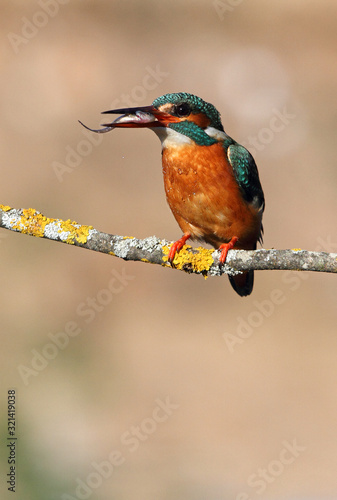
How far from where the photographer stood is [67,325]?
6.36 meters

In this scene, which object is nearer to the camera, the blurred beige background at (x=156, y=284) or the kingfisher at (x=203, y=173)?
the kingfisher at (x=203, y=173)

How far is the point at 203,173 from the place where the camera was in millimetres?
3084

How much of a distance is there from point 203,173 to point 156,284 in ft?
12.4

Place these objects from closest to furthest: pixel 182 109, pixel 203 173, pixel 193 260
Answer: pixel 193 260
pixel 182 109
pixel 203 173

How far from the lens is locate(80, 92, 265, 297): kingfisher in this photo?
297 cm

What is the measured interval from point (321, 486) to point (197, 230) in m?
3.42

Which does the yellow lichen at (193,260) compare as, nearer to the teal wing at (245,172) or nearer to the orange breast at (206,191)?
the orange breast at (206,191)

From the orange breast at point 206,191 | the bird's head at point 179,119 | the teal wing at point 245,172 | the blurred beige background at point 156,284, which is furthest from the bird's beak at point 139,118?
the blurred beige background at point 156,284

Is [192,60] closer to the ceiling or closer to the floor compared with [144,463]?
closer to the ceiling

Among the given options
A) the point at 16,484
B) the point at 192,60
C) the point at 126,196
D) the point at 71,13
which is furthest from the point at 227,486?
the point at 71,13

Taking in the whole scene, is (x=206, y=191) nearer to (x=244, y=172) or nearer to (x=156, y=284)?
(x=244, y=172)

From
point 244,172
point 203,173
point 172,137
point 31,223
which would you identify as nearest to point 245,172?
point 244,172

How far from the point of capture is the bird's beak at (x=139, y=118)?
2.70 metres

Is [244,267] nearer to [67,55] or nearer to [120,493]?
[120,493]
